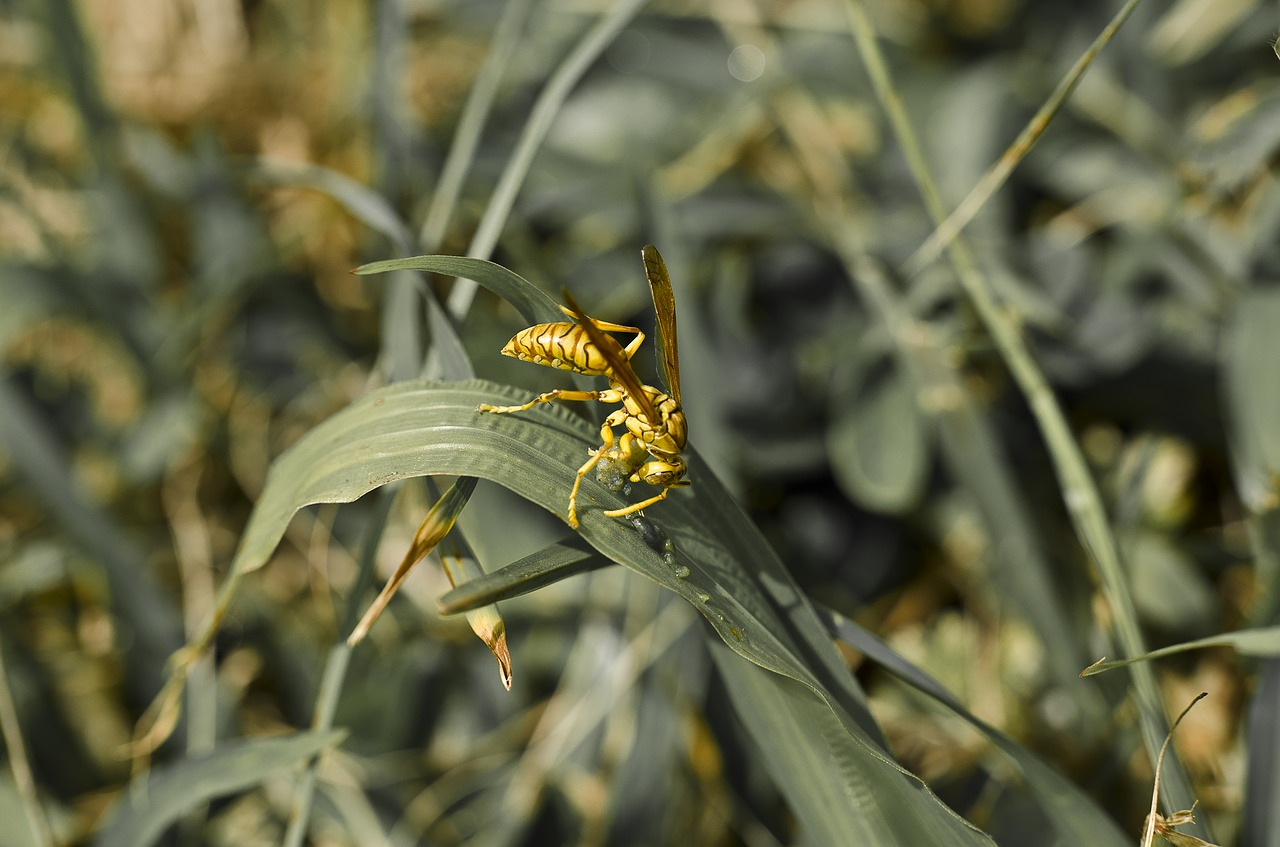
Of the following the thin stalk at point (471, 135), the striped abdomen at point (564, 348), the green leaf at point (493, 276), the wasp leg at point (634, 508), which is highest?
the thin stalk at point (471, 135)

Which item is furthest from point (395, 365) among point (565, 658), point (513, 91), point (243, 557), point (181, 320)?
point (513, 91)

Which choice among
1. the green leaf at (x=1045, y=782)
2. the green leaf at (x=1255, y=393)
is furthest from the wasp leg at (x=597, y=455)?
the green leaf at (x=1255, y=393)

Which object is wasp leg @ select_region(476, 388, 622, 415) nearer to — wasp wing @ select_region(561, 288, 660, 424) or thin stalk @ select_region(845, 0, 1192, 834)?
wasp wing @ select_region(561, 288, 660, 424)

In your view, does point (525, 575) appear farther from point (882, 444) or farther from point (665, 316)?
point (882, 444)

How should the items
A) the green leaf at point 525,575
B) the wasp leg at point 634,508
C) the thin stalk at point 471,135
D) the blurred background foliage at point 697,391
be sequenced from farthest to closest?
the blurred background foliage at point 697,391 → the thin stalk at point 471,135 → the wasp leg at point 634,508 → the green leaf at point 525,575

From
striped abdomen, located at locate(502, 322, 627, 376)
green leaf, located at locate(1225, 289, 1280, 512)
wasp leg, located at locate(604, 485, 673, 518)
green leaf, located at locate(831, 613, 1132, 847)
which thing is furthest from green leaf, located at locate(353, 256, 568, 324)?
green leaf, located at locate(1225, 289, 1280, 512)

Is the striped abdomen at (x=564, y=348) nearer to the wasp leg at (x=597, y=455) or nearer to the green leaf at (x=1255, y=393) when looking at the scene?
the wasp leg at (x=597, y=455)
